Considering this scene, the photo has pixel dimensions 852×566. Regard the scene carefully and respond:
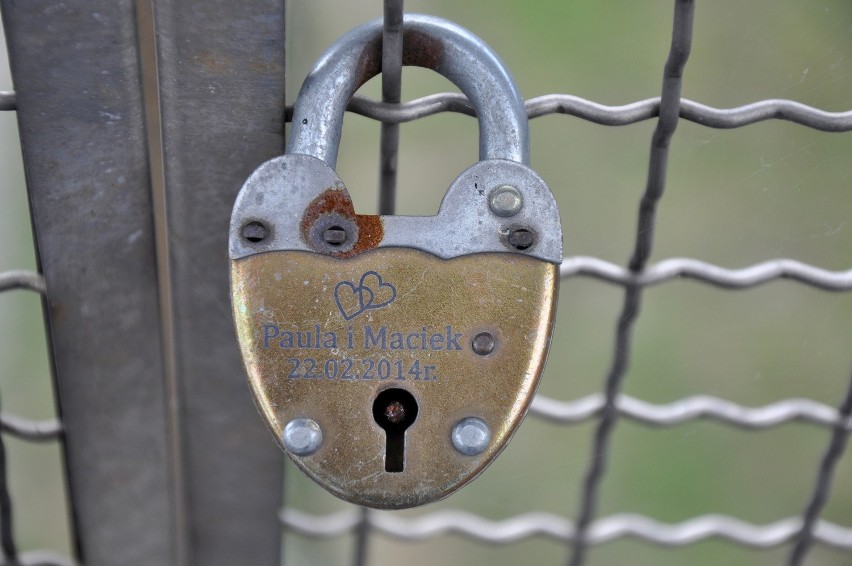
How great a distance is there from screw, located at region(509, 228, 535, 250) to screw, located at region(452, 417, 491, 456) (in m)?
0.11

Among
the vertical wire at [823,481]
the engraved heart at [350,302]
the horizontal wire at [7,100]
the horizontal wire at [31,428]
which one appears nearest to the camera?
the engraved heart at [350,302]

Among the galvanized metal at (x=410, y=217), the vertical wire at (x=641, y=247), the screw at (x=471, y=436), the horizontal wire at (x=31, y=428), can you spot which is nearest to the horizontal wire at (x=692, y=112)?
the vertical wire at (x=641, y=247)

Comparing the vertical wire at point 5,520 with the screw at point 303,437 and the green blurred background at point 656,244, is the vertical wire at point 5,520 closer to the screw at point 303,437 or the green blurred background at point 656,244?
the green blurred background at point 656,244

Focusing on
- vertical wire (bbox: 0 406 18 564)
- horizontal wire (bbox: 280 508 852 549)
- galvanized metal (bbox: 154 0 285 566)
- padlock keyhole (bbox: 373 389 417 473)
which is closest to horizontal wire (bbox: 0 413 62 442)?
vertical wire (bbox: 0 406 18 564)

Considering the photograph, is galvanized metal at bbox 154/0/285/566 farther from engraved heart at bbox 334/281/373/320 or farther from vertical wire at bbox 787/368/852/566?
vertical wire at bbox 787/368/852/566

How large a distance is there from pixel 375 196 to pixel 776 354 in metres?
0.68

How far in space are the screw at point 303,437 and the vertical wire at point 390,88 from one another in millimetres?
232

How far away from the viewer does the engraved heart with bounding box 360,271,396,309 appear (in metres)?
0.54

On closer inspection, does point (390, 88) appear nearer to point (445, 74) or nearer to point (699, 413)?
point (445, 74)

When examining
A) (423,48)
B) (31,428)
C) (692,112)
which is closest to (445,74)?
(423,48)

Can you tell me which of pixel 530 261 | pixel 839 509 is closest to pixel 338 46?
pixel 530 261

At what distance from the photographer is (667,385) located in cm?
163

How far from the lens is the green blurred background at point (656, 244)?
0.81 metres

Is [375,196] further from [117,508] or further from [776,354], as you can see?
[776,354]
